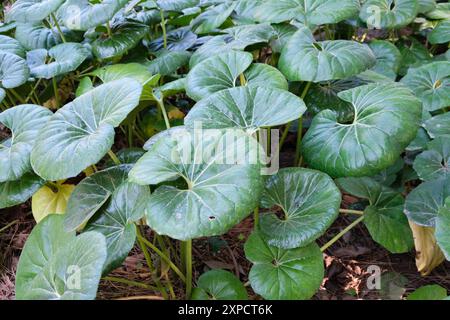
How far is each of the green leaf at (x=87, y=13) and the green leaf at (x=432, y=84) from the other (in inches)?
39.3

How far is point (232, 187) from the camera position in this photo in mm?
903

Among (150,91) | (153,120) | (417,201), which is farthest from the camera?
(153,120)

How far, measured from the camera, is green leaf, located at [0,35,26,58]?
1690 millimetres

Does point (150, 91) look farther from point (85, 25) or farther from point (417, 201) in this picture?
point (417, 201)

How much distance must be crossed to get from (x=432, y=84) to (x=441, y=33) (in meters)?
0.42

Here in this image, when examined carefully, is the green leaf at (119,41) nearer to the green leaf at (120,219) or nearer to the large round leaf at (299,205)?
the green leaf at (120,219)

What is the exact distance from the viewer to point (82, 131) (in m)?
1.12

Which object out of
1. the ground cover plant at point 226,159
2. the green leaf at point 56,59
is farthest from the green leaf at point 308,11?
the green leaf at point 56,59

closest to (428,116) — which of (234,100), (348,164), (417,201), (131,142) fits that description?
(417,201)

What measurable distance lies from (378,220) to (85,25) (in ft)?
3.59

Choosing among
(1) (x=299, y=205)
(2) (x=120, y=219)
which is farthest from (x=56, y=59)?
(1) (x=299, y=205)

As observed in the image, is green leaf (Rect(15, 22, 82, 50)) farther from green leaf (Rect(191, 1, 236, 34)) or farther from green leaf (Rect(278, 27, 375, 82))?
green leaf (Rect(278, 27, 375, 82))

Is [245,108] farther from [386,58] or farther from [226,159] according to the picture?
[386,58]

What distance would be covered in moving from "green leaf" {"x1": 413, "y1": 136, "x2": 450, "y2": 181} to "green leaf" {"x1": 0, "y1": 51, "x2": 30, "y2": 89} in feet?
4.15
